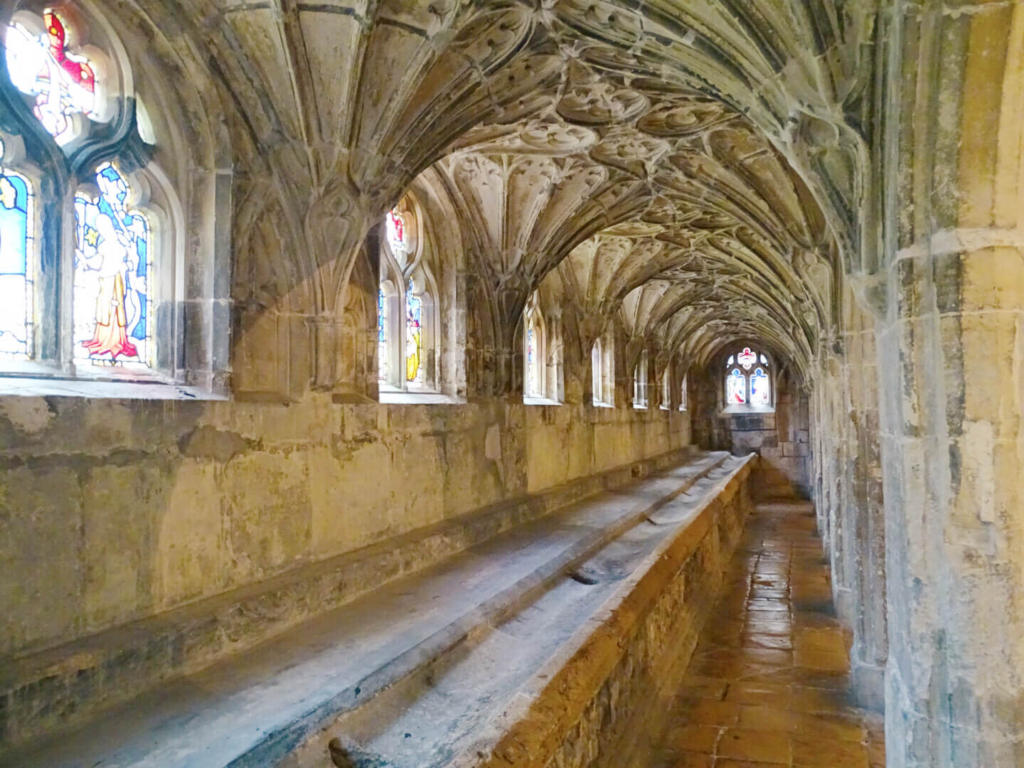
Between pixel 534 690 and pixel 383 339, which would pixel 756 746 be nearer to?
pixel 534 690

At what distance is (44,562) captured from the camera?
3379 millimetres

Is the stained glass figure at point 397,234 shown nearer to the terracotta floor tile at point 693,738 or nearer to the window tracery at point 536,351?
the window tracery at point 536,351

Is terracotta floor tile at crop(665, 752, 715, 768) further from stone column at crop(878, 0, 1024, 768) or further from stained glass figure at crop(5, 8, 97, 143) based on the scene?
stained glass figure at crop(5, 8, 97, 143)

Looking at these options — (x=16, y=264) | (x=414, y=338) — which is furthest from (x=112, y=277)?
(x=414, y=338)

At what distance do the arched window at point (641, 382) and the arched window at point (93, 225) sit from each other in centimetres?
1370

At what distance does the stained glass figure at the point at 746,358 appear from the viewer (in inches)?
1006

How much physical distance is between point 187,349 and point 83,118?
1.37 meters

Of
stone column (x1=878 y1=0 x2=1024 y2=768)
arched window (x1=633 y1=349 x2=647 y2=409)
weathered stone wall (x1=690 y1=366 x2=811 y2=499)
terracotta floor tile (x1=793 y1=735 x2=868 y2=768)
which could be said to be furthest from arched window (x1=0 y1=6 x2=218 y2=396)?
weathered stone wall (x1=690 y1=366 x2=811 y2=499)

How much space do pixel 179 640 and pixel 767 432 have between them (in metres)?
23.4

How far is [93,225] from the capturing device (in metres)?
4.16

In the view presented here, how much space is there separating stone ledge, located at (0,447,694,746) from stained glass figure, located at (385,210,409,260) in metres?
2.77

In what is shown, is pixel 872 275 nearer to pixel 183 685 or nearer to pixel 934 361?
pixel 934 361

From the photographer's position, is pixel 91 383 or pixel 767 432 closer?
pixel 91 383

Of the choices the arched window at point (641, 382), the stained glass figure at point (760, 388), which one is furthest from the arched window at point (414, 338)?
the stained glass figure at point (760, 388)
